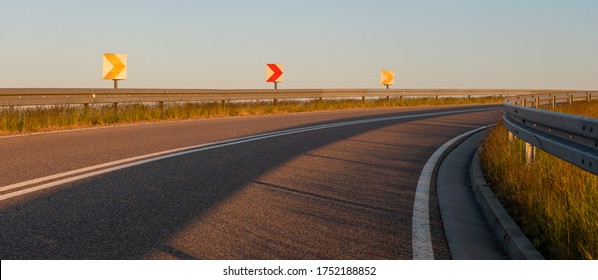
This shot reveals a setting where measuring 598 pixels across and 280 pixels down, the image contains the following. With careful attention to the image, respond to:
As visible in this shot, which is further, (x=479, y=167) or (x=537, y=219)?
(x=479, y=167)

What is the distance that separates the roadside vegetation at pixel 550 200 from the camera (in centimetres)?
495

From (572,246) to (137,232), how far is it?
3.35 meters

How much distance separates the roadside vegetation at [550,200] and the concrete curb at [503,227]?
11 centimetres

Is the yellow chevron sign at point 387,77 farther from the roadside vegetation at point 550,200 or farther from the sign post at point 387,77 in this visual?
the roadside vegetation at point 550,200

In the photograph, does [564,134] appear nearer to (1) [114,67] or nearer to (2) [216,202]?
(2) [216,202]

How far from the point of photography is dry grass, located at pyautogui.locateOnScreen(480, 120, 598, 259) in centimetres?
495

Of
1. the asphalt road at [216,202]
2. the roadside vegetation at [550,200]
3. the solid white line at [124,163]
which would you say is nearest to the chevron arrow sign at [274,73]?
the solid white line at [124,163]

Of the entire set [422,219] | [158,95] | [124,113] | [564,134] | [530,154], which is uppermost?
[158,95]

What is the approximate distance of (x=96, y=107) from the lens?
1941 cm

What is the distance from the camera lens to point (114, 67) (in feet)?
76.0

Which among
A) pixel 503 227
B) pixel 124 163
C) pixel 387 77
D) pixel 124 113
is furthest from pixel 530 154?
pixel 387 77

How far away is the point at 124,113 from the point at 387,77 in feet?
80.4
